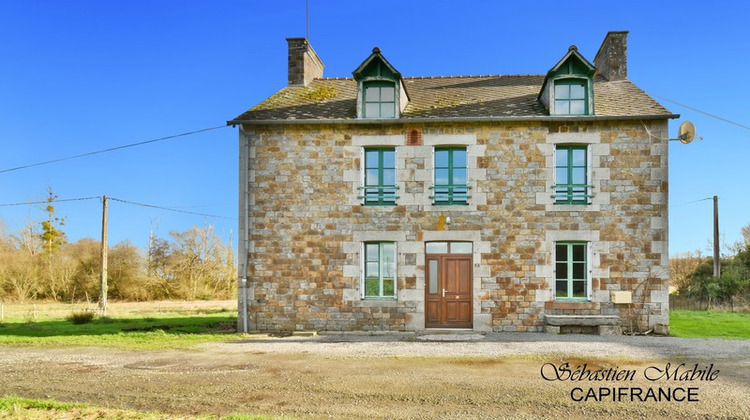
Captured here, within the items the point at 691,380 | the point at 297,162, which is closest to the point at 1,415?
the point at 297,162

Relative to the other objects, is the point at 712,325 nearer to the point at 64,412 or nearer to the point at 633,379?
the point at 633,379

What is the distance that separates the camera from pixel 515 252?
1299cm

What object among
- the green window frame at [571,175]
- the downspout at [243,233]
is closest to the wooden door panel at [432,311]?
the green window frame at [571,175]

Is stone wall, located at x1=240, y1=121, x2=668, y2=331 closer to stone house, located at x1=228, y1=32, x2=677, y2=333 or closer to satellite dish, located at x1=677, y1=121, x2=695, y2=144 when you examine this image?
stone house, located at x1=228, y1=32, x2=677, y2=333

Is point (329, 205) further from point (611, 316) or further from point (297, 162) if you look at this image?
point (611, 316)

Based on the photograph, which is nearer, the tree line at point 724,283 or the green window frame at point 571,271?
the green window frame at point 571,271

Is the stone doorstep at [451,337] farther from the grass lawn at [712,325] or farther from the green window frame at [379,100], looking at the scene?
the green window frame at [379,100]

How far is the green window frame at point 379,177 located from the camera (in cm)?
1329

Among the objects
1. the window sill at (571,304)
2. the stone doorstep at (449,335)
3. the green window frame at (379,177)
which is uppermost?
the green window frame at (379,177)

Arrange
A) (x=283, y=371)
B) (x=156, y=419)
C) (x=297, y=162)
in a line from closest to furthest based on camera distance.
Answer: (x=156, y=419) < (x=283, y=371) < (x=297, y=162)

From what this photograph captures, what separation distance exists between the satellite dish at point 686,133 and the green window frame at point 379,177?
7.72m

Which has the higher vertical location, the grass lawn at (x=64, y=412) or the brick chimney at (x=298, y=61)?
the brick chimney at (x=298, y=61)

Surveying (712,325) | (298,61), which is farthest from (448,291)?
(298,61)

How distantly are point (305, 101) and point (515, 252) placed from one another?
7545mm
